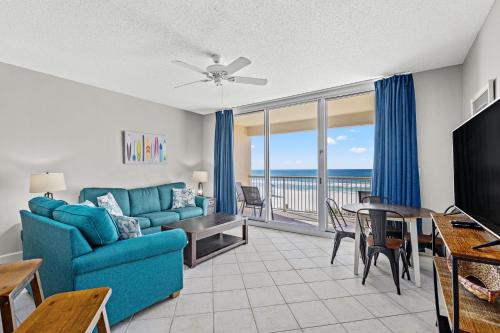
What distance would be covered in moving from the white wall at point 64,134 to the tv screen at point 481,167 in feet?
14.9

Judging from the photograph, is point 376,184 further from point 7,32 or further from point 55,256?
point 7,32

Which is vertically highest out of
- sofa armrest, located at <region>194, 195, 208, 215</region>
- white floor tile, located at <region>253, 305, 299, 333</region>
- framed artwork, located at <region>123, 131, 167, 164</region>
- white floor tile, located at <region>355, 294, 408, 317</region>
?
framed artwork, located at <region>123, 131, 167, 164</region>

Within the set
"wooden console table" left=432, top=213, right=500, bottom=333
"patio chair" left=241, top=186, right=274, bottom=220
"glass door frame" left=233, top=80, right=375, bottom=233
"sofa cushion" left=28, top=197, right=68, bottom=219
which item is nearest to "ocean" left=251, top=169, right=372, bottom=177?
"glass door frame" left=233, top=80, right=375, bottom=233

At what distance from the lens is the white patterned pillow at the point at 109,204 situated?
136 inches

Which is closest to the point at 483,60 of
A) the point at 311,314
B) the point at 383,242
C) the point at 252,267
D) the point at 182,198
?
the point at 383,242

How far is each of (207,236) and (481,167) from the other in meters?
2.71

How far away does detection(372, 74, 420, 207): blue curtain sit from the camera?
321 cm

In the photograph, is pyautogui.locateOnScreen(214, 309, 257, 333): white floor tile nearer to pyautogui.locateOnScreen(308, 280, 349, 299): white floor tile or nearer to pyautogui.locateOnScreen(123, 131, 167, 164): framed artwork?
pyautogui.locateOnScreen(308, 280, 349, 299): white floor tile

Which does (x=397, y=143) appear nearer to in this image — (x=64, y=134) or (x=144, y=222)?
(x=144, y=222)

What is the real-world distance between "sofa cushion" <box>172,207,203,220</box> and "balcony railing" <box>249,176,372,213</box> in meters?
1.59

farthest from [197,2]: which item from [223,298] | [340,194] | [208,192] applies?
[340,194]

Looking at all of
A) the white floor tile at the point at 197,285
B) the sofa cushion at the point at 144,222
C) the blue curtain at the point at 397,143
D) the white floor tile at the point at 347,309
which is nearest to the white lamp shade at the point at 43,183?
the sofa cushion at the point at 144,222

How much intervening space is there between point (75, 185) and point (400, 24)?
458cm

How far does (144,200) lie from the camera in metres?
4.21
